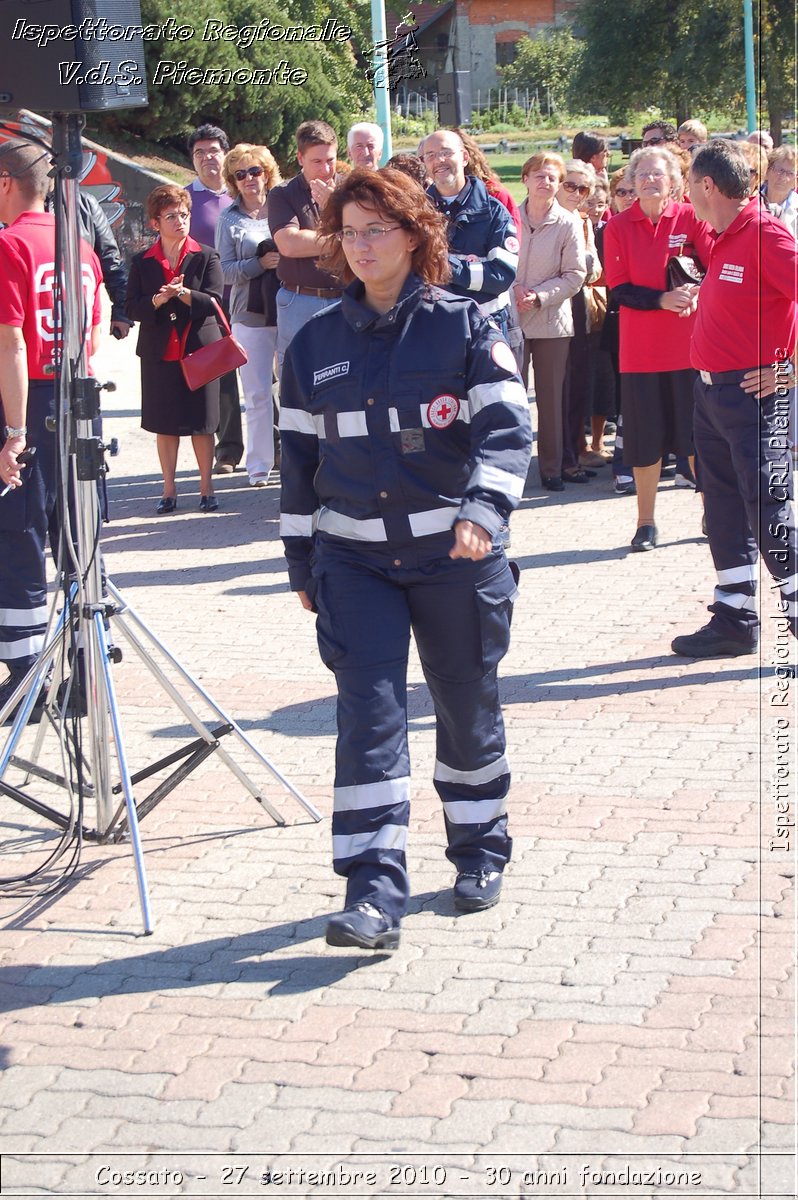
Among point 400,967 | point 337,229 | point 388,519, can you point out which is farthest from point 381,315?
point 400,967

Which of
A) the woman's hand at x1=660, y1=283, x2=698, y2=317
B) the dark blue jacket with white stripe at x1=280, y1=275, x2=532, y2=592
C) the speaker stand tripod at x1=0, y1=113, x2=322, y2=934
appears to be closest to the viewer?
the dark blue jacket with white stripe at x1=280, y1=275, x2=532, y2=592

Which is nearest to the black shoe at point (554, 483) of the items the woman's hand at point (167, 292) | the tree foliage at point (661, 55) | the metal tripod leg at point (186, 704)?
the woman's hand at point (167, 292)

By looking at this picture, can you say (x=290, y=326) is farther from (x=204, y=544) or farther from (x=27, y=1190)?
(x=27, y=1190)

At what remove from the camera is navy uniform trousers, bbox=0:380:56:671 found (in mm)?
6441

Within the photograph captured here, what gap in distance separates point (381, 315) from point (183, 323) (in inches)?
240

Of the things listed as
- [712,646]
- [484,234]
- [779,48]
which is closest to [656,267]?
[484,234]

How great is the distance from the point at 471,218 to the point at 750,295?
2085 millimetres

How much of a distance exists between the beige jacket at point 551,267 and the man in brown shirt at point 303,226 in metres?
1.41

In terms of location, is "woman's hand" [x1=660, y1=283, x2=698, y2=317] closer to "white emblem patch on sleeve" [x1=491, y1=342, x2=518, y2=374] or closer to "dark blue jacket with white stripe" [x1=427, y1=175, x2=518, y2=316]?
"dark blue jacket with white stripe" [x1=427, y1=175, x2=518, y2=316]

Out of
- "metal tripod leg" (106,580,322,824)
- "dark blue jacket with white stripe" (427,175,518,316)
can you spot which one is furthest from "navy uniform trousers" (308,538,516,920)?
"dark blue jacket with white stripe" (427,175,518,316)

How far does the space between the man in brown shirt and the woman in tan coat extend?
140 centimetres

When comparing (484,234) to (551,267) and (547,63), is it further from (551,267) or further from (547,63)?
(547,63)

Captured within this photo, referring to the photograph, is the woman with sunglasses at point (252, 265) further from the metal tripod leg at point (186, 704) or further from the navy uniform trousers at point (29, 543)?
the metal tripod leg at point (186, 704)

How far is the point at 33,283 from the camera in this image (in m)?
6.16
